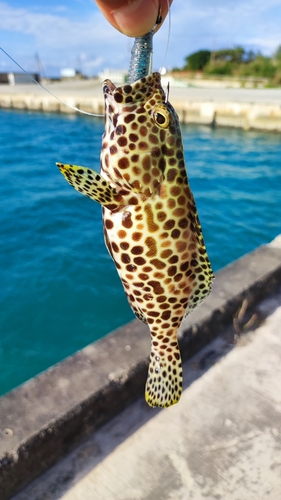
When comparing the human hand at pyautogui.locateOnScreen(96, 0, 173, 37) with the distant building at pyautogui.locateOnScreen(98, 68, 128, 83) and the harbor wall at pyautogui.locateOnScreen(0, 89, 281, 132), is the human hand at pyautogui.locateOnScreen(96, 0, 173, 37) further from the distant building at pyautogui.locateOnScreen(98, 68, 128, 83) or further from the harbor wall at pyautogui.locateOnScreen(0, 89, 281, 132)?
the distant building at pyautogui.locateOnScreen(98, 68, 128, 83)

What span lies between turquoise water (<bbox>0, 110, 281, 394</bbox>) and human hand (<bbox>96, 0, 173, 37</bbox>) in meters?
6.68

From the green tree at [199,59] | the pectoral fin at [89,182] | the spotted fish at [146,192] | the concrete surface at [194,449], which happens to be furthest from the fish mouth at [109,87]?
the green tree at [199,59]

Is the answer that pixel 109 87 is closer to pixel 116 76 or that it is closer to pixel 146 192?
pixel 146 192

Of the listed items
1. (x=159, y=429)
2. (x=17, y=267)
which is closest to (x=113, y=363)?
(x=159, y=429)

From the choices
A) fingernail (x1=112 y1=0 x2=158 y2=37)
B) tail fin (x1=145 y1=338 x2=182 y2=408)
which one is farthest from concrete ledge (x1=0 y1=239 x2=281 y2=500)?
fingernail (x1=112 y1=0 x2=158 y2=37)

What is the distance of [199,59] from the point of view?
66000mm

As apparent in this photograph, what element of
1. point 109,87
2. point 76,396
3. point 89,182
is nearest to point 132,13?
point 109,87

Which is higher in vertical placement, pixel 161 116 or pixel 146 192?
pixel 161 116

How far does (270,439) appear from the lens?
157 inches

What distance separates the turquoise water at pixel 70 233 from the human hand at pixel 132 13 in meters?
6.68

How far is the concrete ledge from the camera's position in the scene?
3.43 metres

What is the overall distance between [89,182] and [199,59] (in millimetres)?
71457

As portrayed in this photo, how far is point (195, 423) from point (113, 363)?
1.02 m

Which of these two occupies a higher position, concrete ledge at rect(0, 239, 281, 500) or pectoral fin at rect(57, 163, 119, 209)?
pectoral fin at rect(57, 163, 119, 209)
